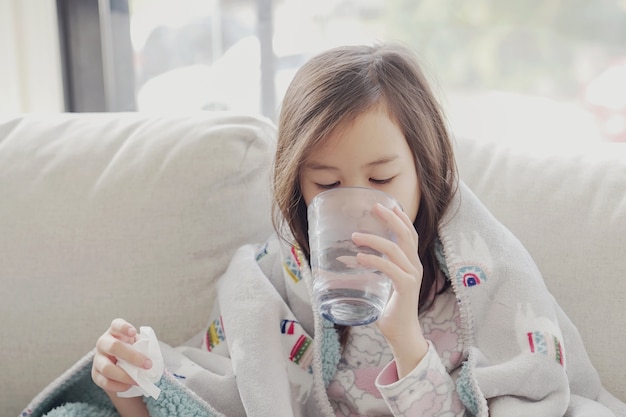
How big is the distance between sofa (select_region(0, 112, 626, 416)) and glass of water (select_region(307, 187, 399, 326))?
421mm

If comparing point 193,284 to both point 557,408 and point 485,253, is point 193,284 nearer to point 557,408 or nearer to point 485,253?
point 485,253

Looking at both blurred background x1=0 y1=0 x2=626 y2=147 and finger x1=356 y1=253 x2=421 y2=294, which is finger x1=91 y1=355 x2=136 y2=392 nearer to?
finger x1=356 y1=253 x2=421 y2=294

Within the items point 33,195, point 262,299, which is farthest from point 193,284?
point 33,195

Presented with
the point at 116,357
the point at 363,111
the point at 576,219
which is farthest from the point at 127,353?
the point at 576,219

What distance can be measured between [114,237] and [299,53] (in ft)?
3.03

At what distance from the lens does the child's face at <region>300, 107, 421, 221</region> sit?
1.08 meters

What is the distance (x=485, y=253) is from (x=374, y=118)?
28cm

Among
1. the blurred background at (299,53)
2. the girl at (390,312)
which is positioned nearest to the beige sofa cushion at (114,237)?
the girl at (390,312)

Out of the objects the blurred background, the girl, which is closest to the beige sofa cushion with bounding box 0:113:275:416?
the girl

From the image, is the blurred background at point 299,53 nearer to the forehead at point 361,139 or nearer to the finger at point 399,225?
the forehead at point 361,139

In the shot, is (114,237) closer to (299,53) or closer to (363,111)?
(363,111)

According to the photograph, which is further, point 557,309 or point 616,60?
point 616,60

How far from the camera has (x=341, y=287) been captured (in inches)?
38.8

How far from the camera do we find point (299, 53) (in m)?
2.11
